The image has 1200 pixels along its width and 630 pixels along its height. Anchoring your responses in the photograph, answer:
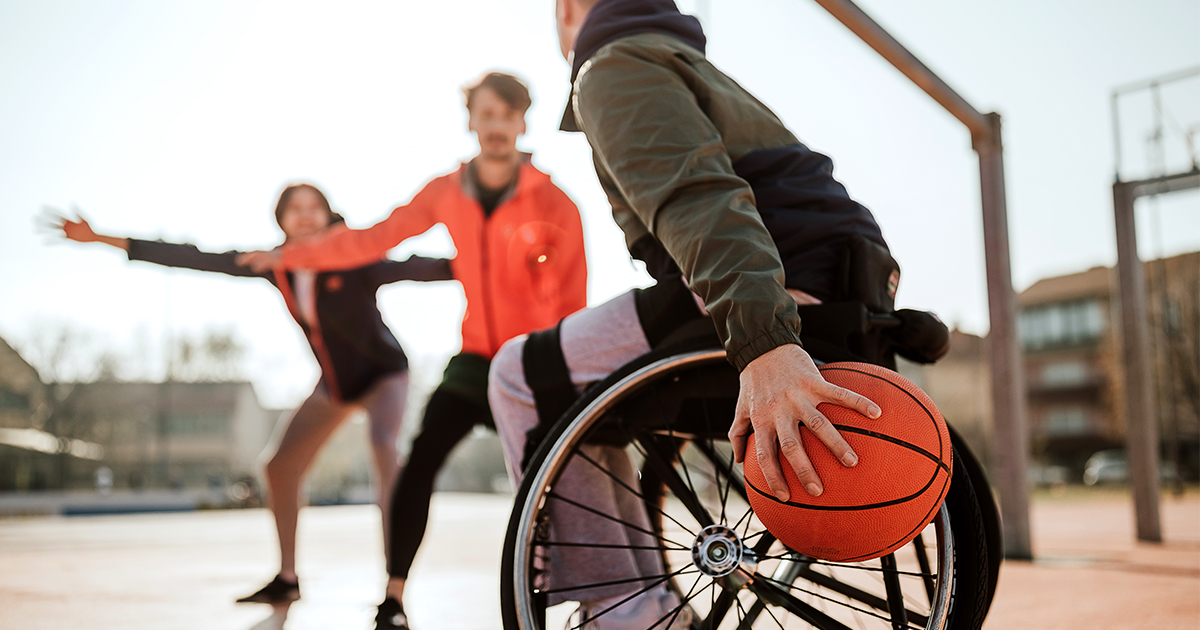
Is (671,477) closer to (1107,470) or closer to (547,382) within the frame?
(547,382)

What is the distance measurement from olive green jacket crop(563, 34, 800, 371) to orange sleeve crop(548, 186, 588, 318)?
4.44 ft

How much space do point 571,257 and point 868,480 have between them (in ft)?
7.16

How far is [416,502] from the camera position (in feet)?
9.78

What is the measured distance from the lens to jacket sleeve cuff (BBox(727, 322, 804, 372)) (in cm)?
145

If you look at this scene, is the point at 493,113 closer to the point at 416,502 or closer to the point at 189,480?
the point at 416,502

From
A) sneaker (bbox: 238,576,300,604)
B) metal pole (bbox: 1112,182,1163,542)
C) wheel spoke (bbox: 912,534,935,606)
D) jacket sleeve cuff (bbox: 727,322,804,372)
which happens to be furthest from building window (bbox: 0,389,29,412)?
jacket sleeve cuff (bbox: 727,322,804,372)

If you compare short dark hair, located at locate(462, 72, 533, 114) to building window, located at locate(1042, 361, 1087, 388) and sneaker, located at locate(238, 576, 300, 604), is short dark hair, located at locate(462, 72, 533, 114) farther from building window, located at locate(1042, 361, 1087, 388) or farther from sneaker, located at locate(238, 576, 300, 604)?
building window, located at locate(1042, 361, 1087, 388)

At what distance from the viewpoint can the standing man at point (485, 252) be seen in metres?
3.06

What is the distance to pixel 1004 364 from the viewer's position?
19.9 ft

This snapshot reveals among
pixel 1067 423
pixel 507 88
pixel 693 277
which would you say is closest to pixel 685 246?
pixel 693 277

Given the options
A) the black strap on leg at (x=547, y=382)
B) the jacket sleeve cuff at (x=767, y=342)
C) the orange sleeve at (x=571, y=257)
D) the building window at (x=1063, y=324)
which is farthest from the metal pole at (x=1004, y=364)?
the building window at (x=1063, y=324)

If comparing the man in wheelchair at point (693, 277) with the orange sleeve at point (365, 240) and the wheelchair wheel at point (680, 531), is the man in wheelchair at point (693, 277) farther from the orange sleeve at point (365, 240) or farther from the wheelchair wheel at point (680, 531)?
the orange sleeve at point (365, 240)

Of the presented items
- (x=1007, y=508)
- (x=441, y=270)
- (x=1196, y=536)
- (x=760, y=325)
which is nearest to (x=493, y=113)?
(x=441, y=270)

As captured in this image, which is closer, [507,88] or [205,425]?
[507,88]
